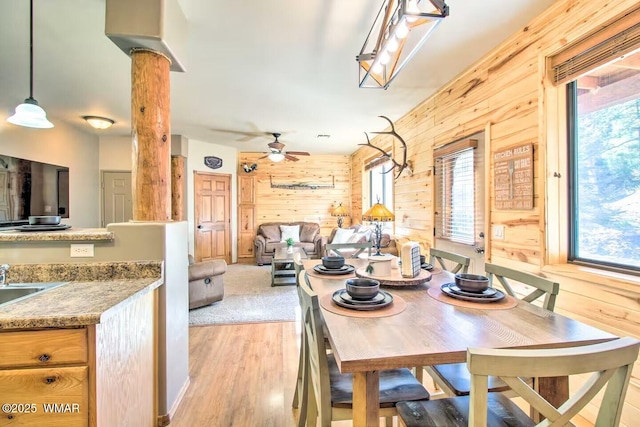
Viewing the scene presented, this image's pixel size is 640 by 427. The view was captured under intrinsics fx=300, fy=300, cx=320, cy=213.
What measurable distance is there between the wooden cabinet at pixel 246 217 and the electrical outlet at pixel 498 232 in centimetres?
555

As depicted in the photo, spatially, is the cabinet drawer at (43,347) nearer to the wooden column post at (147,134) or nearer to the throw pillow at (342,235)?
the wooden column post at (147,134)

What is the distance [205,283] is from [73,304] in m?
2.57

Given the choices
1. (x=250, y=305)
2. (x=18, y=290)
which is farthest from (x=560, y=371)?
(x=250, y=305)

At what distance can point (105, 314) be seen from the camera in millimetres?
1210

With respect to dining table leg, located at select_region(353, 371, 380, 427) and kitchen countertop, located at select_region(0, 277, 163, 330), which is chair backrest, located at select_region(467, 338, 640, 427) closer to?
dining table leg, located at select_region(353, 371, 380, 427)

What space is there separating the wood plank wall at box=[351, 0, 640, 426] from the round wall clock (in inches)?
185

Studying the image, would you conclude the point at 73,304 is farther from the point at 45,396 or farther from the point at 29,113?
the point at 29,113

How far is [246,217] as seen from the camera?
715 cm

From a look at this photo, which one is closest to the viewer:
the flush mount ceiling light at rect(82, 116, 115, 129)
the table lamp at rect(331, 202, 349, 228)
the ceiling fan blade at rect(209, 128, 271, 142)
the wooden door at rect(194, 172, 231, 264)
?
the flush mount ceiling light at rect(82, 116, 115, 129)

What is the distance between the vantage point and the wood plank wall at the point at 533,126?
1.66m

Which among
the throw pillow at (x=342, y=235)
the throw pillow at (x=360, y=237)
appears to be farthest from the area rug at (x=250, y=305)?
the throw pillow at (x=342, y=235)

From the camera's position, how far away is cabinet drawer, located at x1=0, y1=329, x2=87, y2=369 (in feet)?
3.76

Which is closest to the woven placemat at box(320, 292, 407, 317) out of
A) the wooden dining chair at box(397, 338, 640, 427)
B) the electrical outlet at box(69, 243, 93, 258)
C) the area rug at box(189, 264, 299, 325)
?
the wooden dining chair at box(397, 338, 640, 427)

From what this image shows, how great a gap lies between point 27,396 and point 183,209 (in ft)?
16.8
